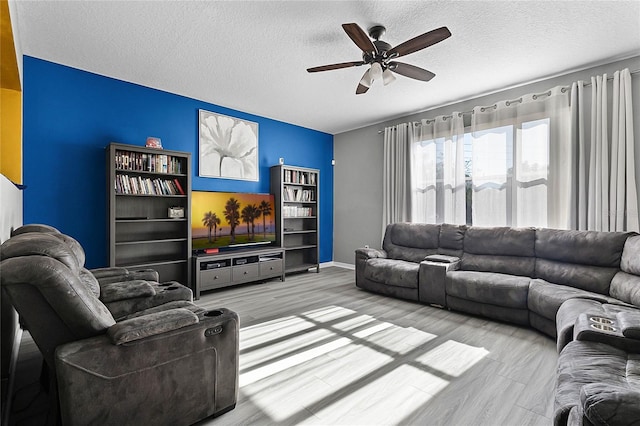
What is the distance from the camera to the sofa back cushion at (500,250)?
3.48m

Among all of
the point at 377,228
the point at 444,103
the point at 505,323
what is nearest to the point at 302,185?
the point at 377,228

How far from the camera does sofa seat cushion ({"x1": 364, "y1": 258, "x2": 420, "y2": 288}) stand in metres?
3.78

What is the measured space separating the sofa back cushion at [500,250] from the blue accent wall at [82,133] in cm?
395

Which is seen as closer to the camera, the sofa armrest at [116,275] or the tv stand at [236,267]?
the sofa armrest at [116,275]

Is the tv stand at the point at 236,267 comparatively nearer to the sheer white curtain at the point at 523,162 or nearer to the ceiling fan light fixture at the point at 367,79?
the ceiling fan light fixture at the point at 367,79

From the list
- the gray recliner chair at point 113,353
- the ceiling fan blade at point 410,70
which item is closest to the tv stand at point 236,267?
the gray recliner chair at point 113,353

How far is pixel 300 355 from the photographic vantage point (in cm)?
239

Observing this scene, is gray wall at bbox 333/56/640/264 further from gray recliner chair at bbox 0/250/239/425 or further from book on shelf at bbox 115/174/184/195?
gray recliner chair at bbox 0/250/239/425

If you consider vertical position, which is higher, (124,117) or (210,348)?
(124,117)

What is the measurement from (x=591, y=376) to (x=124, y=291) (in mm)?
2893

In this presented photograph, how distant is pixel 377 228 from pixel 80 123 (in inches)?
182

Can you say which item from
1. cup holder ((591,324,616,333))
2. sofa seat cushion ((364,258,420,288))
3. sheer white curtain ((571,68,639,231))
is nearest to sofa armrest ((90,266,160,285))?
sofa seat cushion ((364,258,420,288))

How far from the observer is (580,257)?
305 cm

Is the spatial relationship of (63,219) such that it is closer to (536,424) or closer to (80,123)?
(80,123)
